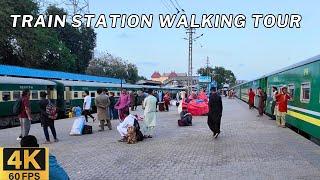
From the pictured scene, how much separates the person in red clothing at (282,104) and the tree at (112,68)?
251 ft

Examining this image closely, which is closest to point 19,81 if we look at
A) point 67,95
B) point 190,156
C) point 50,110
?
point 67,95

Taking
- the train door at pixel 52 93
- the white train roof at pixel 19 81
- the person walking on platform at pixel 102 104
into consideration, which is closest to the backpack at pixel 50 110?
the person walking on platform at pixel 102 104

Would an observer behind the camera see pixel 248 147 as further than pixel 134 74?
No

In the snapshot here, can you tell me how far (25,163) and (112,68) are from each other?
96.9 m

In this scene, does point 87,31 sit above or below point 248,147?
above

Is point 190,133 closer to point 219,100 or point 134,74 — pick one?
point 219,100

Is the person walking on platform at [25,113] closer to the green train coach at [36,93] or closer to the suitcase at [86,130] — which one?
the suitcase at [86,130]

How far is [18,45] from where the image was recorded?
1849 inches

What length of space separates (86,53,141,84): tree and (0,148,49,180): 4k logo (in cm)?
9033

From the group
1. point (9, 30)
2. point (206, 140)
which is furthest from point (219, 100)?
point (9, 30)

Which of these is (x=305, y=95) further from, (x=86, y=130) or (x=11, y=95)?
(x=11, y=95)

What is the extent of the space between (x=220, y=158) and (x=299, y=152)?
7.89ft

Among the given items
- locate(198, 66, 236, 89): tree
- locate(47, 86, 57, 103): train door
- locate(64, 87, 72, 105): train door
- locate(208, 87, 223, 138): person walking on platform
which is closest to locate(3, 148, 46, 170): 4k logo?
locate(208, 87, 223, 138): person walking on platform

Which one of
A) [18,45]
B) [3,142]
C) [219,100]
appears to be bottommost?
[3,142]
